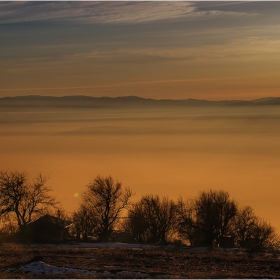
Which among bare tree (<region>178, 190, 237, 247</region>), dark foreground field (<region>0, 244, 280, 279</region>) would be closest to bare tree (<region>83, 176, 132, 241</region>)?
bare tree (<region>178, 190, 237, 247</region>)

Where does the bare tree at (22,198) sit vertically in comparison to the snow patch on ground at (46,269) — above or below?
above

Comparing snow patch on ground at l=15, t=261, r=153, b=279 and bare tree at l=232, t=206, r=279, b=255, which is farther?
bare tree at l=232, t=206, r=279, b=255

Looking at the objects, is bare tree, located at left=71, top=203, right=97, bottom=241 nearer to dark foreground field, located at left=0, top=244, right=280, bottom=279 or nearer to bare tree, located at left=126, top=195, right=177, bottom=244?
bare tree, located at left=126, top=195, right=177, bottom=244

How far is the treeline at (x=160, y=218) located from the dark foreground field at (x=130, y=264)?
43.4 ft

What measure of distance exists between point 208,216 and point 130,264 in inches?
906

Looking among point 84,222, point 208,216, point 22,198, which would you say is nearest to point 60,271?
point 22,198

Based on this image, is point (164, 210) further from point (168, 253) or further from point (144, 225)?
point (168, 253)

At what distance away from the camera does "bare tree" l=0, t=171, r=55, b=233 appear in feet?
119

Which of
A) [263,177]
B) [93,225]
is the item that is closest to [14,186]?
[93,225]

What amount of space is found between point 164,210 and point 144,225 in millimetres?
2791

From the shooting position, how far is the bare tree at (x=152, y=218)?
4578 centimetres

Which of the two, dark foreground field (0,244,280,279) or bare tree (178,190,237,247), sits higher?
bare tree (178,190,237,247)

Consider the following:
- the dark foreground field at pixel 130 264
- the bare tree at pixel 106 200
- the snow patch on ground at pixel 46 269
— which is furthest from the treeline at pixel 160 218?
the snow patch on ground at pixel 46 269

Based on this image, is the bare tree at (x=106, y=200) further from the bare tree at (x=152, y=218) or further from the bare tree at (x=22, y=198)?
the bare tree at (x=22, y=198)
